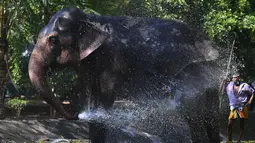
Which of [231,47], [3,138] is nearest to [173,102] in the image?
[3,138]

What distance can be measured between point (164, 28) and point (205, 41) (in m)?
0.53

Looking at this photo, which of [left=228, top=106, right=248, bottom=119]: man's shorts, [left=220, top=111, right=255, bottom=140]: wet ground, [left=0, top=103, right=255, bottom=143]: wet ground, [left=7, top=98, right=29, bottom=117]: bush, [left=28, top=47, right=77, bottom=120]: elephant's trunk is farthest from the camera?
[left=7, top=98, right=29, bottom=117]: bush

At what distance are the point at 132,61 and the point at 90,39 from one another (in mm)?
557

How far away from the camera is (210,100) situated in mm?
6582

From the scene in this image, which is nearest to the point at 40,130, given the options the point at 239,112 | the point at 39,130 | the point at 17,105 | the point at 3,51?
the point at 39,130

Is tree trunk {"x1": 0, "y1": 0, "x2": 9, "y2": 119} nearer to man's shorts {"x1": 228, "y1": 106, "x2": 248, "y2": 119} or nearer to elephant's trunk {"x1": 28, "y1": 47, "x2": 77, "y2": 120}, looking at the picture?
elephant's trunk {"x1": 28, "y1": 47, "x2": 77, "y2": 120}

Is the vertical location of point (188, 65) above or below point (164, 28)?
below

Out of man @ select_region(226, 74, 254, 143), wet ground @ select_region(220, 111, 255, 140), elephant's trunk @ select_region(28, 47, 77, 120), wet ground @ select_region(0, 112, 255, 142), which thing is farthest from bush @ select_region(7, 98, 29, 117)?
elephant's trunk @ select_region(28, 47, 77, 120)

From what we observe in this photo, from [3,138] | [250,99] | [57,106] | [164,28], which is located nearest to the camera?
[57,106]

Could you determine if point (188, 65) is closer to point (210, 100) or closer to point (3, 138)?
point (210, 100)

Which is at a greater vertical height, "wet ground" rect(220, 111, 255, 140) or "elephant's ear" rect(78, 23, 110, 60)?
"elephant's ear" rect(78, 23, 110, 60)

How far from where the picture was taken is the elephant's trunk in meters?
6.04

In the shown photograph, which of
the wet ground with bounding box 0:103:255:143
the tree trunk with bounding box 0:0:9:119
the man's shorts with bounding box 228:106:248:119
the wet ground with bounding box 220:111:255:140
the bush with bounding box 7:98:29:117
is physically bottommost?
the bush with bounding box 7:98:29:117

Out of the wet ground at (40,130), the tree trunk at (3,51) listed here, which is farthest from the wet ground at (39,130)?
the tree trunk at (3,51)
